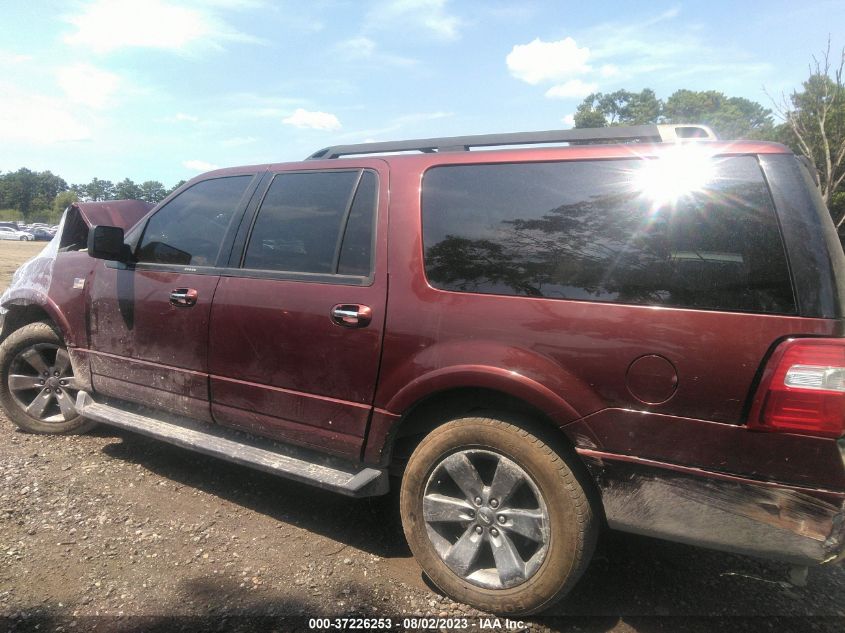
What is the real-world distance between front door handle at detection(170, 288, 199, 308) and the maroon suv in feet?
0.10

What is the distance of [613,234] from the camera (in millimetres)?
2084

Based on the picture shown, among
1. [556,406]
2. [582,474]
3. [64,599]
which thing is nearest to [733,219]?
[556,406]

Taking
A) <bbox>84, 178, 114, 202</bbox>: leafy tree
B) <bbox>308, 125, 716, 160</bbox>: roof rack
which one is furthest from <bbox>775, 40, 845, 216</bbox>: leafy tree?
<bbox>84, 178, 114, 202</bbox>: leafy tree

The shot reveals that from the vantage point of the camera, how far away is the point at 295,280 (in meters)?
2.82

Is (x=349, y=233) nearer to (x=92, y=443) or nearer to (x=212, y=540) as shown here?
(x=212, y=540)

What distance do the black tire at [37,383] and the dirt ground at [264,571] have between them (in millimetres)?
611

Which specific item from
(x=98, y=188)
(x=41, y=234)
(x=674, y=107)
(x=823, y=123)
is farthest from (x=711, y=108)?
(x=98, y=188)

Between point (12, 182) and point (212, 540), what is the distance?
121m

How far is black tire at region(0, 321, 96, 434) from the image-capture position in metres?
4.00

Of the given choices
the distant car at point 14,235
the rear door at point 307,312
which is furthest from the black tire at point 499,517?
the distant car at point 14,235

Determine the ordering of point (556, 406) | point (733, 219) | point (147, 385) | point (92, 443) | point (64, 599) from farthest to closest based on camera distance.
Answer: point (92, 443) → point (147, 385) → point (64, 599) → point (556, 406) → point (733, 219)

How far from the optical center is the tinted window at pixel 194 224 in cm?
328

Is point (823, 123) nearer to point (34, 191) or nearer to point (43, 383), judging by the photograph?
point (43, 383)

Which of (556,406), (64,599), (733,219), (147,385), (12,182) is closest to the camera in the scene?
(733,219)
